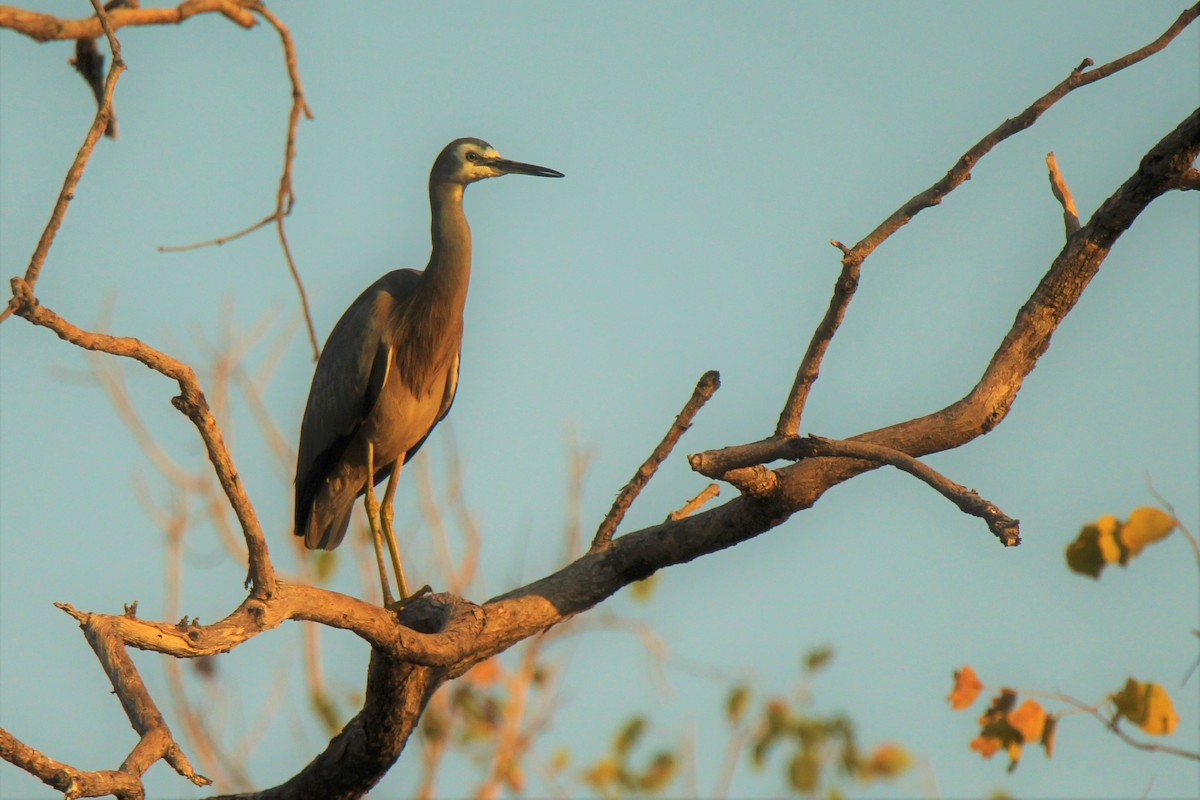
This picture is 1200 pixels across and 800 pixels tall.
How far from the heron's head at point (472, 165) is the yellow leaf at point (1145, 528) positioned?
4.08 meters

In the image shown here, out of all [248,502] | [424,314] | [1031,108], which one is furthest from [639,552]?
[424,314]

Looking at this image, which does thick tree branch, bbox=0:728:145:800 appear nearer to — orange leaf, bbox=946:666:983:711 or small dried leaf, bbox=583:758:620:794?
orange leaf, bbox=946:666:983:711

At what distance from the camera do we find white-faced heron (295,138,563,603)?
21.1 feet

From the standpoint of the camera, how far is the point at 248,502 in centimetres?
327

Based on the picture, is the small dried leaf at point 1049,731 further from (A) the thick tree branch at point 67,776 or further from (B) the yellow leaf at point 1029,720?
(A) the thick tree branch at point 67,776

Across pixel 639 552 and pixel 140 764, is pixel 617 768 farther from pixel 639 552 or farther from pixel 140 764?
pixel 140 764

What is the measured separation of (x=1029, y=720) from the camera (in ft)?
12.0

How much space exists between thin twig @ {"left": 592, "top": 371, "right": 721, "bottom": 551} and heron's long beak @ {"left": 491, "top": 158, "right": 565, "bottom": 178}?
2.55 metres

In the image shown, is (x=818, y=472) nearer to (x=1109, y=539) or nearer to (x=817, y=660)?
(x=1109, y=539)

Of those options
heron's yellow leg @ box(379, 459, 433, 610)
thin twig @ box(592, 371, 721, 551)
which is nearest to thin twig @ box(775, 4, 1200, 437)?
thin twig @ box(592, 371, 721, 551)

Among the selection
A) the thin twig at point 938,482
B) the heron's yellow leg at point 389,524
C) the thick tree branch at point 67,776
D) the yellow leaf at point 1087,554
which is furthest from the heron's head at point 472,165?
the thick tree branch at point 67,776

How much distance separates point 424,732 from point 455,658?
37.4ft

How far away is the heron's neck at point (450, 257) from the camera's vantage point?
252 inches

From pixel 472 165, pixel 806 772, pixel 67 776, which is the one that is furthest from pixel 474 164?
pixel 806 772
